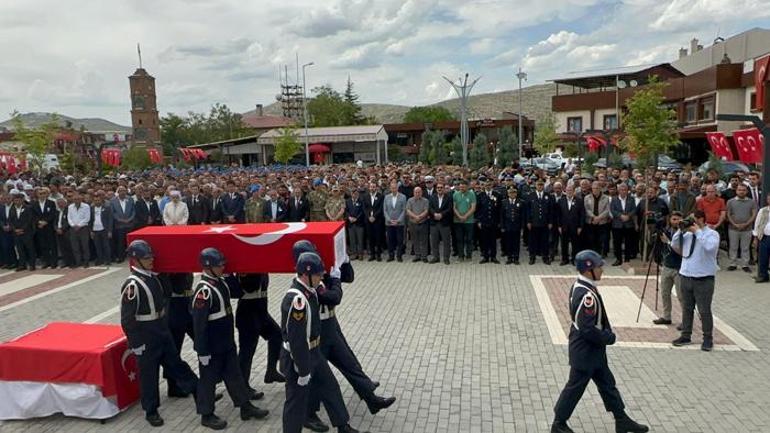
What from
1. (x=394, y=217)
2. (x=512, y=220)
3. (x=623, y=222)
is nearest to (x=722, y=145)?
(x=623, y=222)

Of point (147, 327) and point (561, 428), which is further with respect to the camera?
point (147, 327)

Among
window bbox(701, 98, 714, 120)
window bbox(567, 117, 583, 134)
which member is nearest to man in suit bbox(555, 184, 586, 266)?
window bbox(701, 98, 714, 120)

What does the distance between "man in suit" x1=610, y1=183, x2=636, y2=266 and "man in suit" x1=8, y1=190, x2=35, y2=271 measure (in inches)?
552

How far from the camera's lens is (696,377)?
7.09 meters

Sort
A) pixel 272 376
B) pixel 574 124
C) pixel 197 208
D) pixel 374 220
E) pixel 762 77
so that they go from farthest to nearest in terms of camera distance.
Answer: pixel 574 124 < pixel 762 77 < pixel 197 208 < pixel 374 220 < pixel 272 376

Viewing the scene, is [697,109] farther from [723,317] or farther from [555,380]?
[555,380]

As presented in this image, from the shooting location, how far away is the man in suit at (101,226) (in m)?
14.7

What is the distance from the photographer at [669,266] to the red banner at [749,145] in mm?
5953

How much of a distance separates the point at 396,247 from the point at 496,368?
25.3ft

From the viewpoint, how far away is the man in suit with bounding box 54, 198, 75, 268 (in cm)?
1466

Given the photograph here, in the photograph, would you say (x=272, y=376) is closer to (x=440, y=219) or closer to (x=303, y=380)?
(x=303, y=380)

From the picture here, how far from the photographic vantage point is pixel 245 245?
20.2ft

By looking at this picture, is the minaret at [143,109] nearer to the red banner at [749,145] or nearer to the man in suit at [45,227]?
the man in suit at [45,227]

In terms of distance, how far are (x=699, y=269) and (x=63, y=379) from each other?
788 centimetres
